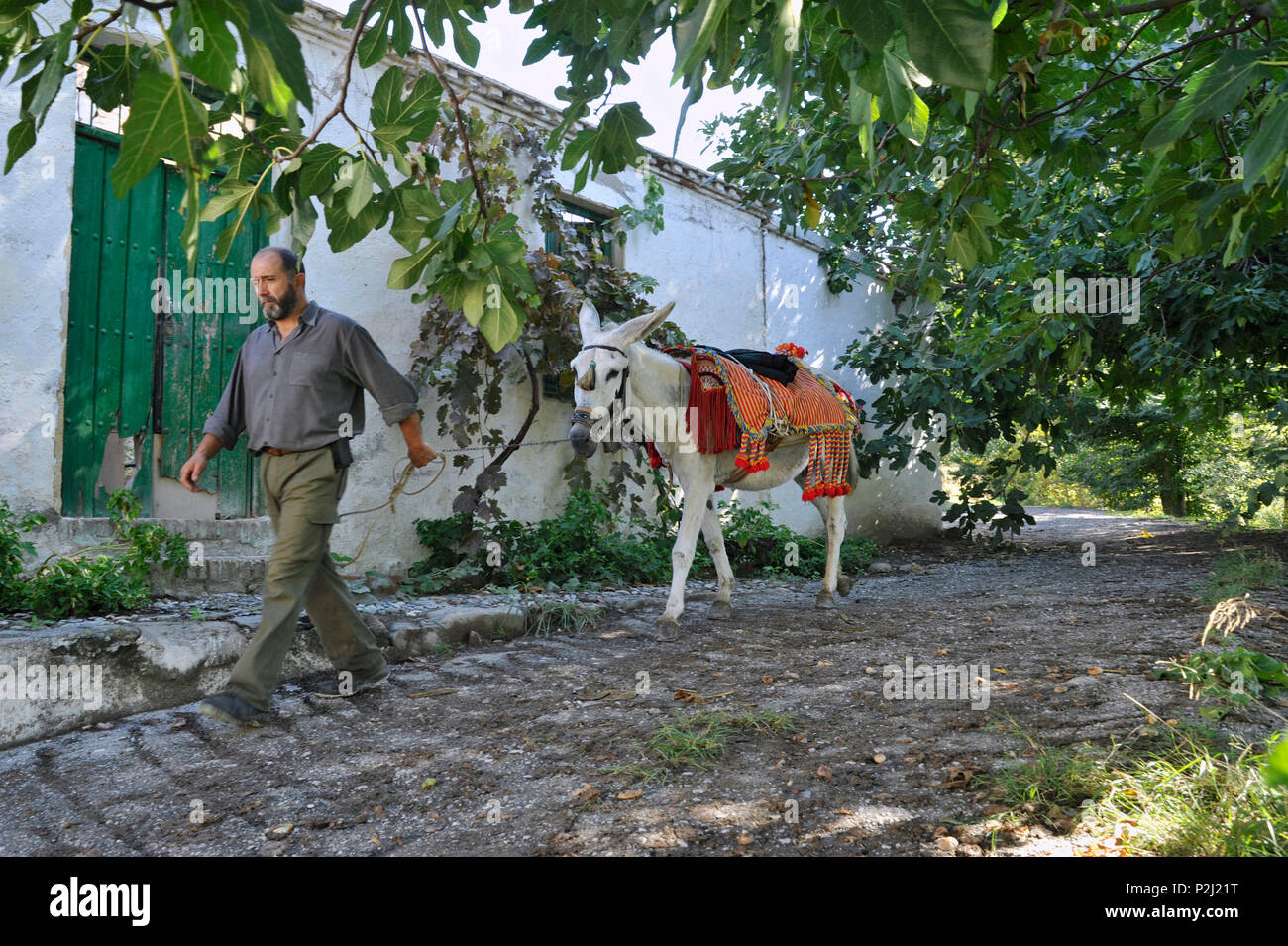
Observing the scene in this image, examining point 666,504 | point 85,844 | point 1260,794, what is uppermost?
point 666,504

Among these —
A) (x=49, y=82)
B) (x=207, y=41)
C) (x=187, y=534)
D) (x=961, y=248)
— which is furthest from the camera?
(x=187, y=534)

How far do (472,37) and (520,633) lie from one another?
364cm

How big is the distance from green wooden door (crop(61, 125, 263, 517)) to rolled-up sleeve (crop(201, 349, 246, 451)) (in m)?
1.58

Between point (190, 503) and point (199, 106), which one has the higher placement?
point (199, 106)

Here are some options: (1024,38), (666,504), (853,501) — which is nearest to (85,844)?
(1024,38)

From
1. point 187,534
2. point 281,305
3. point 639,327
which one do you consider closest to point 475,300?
point 281,305

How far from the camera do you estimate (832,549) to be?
20.1ft

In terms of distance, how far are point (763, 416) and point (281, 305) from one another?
282cm

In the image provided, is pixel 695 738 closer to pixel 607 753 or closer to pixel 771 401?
pixel 607 753

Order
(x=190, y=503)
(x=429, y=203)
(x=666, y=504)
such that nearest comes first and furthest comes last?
(x=429, y=203) → (x=190, y=503) → (x=666, y=504)

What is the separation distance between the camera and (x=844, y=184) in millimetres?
4609

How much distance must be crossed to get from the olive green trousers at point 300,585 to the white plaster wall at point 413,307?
210cm

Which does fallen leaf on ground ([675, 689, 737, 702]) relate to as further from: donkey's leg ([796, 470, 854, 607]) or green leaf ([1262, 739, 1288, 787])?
green leaf ([1262, 739, 1288, 787])

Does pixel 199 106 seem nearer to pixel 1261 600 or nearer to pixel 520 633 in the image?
pixel 520 633
